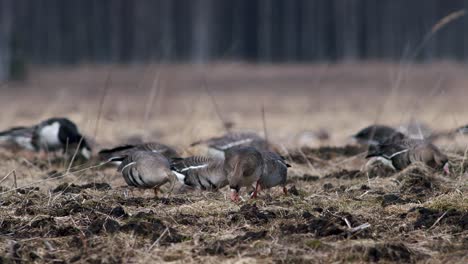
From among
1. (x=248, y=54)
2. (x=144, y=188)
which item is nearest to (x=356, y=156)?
(x=144, y=188)

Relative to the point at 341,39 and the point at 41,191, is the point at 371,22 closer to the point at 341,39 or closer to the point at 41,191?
the point at 341,39

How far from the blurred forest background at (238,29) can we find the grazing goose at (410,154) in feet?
125

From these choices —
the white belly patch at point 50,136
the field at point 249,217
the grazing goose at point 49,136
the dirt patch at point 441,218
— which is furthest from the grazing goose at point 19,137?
the dirt patch at point 441,218

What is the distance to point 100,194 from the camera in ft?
27.7

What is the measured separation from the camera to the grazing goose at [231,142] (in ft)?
39.4

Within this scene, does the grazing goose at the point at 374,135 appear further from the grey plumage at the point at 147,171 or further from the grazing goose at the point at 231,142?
the grey plumage at the point at 147,171

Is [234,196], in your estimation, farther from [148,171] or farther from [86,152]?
[86,152]

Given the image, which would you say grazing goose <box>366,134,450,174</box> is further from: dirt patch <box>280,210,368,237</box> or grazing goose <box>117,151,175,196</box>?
dirt patch <box>280,210,368,237</box>

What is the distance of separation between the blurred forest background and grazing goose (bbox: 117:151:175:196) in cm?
3949

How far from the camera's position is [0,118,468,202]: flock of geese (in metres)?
8.41

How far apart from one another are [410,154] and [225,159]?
2.61 metres

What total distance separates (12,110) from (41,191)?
14813 mm

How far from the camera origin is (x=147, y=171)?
28.6 feet

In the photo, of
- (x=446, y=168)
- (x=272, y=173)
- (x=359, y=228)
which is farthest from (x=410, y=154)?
(x=359, y=228)
